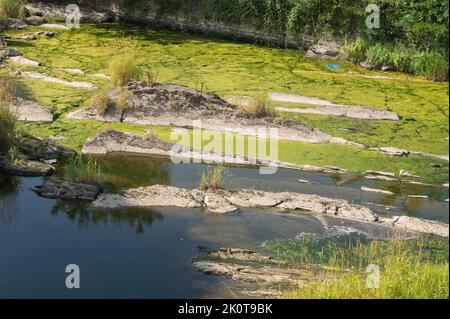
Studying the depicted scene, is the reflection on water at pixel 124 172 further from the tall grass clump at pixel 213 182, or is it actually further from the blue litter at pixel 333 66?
the blue litter at pixel 333 66

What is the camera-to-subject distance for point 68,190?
6758mm

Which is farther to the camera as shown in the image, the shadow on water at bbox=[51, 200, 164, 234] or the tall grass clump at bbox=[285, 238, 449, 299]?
the shadow on water at bbox=[51, 200, 164, 234]

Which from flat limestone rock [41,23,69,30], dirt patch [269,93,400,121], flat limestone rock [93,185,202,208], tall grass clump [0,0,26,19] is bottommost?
flat limestone rock [93,185,202,208]

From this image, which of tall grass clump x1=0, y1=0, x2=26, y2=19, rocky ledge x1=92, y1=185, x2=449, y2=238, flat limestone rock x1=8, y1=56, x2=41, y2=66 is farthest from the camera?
tall grass clump x1=0, y1=0, x2=26, y2=19

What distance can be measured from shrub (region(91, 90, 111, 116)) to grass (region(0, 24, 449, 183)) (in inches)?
10.7

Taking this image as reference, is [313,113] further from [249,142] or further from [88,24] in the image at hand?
[88,24]

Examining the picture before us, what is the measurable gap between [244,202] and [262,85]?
4.61 metres

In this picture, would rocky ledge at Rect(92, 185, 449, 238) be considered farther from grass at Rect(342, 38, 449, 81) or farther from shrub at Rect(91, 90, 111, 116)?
grass at Rect(342, 38, 449, 81)

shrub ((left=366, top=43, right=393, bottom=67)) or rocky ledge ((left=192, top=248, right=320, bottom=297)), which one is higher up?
shrub ((left=366, top=43, right=393, bottom=67))

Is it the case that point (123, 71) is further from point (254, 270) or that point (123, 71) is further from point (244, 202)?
point (254, 270)

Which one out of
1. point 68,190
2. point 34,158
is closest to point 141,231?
point 68,190

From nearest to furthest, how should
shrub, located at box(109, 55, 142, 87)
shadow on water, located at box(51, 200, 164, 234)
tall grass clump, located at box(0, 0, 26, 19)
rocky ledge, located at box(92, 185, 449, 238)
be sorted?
shadow on water, located at box(51, 200, 164, 234) → rocky ledge, located at box(92, 185, 449, 238) → shrub, located at box(109, 55, 142, 87) → tall grass clump, located at box(0, 0, 26, 19)

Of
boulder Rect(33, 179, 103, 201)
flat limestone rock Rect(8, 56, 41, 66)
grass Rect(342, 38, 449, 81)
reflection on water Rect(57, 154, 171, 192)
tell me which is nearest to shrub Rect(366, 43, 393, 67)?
grass Rect(342, 38, 449, 81)

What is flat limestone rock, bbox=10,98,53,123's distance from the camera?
28.9ft
